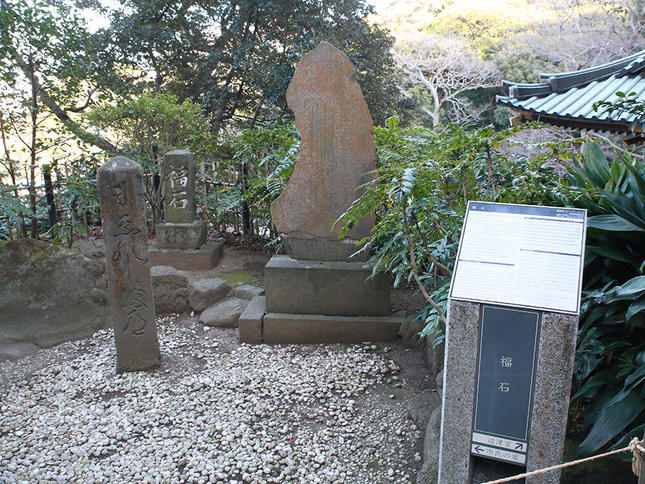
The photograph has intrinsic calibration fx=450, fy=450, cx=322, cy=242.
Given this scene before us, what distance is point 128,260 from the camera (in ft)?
11.0

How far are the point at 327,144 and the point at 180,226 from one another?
10.3ft

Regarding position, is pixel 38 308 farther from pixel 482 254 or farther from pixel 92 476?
pixel 482 254

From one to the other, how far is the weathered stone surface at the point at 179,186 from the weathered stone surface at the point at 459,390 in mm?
5193

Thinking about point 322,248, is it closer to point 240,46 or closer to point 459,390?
point 459,390

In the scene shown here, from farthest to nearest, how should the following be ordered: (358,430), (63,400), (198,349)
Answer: (198,349) < (63,400) < (358,430)

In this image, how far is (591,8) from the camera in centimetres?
1427

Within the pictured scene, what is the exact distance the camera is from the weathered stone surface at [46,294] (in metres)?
3.96

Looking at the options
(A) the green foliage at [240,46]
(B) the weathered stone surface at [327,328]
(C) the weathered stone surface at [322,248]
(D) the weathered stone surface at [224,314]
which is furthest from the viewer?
(A) the green foliage at [240,46]

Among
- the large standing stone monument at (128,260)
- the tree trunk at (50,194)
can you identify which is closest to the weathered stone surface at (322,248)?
the large standing stone monument at (128,260)

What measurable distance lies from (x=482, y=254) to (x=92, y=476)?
2.37 metres

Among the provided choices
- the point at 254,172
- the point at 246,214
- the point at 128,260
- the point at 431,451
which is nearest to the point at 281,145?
the point at 254,172

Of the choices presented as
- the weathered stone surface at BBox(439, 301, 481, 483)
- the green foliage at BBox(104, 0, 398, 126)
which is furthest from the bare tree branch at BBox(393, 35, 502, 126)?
the weathered stone surface at BBox(439, 301, 481, 483)

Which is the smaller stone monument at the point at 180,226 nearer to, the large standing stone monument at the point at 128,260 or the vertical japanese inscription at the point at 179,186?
the vertical japanese inscription at the point at 179,186

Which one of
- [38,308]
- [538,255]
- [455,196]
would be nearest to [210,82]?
[38,308]
